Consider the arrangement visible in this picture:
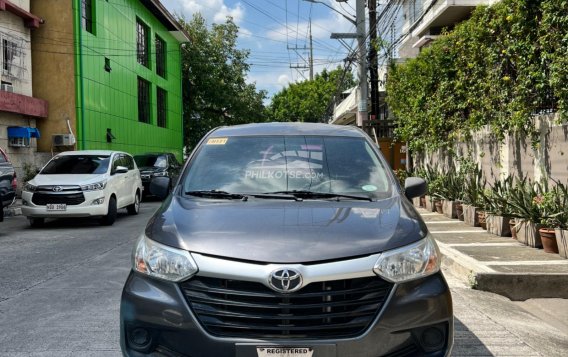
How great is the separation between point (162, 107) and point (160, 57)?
3.16m

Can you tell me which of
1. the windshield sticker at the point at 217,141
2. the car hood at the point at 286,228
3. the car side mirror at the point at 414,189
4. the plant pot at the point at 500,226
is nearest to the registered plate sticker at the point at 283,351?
the car hood at the point at 286,228

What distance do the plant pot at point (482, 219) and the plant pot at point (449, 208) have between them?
61.3 inches

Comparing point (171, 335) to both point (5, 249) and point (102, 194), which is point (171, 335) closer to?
point (5, 249)

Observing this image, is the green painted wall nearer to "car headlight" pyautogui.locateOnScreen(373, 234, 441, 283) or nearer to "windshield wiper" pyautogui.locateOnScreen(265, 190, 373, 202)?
"windshield wiper" pyautogui.locateOnScreen(265, 190, 373, 202)

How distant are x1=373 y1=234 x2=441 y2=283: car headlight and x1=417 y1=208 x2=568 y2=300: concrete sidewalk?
11.8 feet

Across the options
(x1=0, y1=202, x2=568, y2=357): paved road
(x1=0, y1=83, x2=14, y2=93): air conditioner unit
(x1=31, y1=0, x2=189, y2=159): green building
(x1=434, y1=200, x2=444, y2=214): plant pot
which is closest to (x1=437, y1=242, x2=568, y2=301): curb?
(x1=0, y1=202, x2=568, y2=357): paved road

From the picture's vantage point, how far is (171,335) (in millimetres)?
2695

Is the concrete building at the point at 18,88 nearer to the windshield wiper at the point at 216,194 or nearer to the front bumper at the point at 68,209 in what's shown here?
the front bumper at the point at 68,209

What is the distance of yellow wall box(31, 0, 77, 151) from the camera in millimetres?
20438

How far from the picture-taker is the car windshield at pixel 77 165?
12.0 m

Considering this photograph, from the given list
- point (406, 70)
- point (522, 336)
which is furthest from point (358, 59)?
point (522, 336)

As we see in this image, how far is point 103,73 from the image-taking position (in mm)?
23516

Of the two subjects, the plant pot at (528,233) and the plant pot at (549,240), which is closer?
the plant pot at (549,240)

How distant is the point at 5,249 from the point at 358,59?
15655 millimetres
